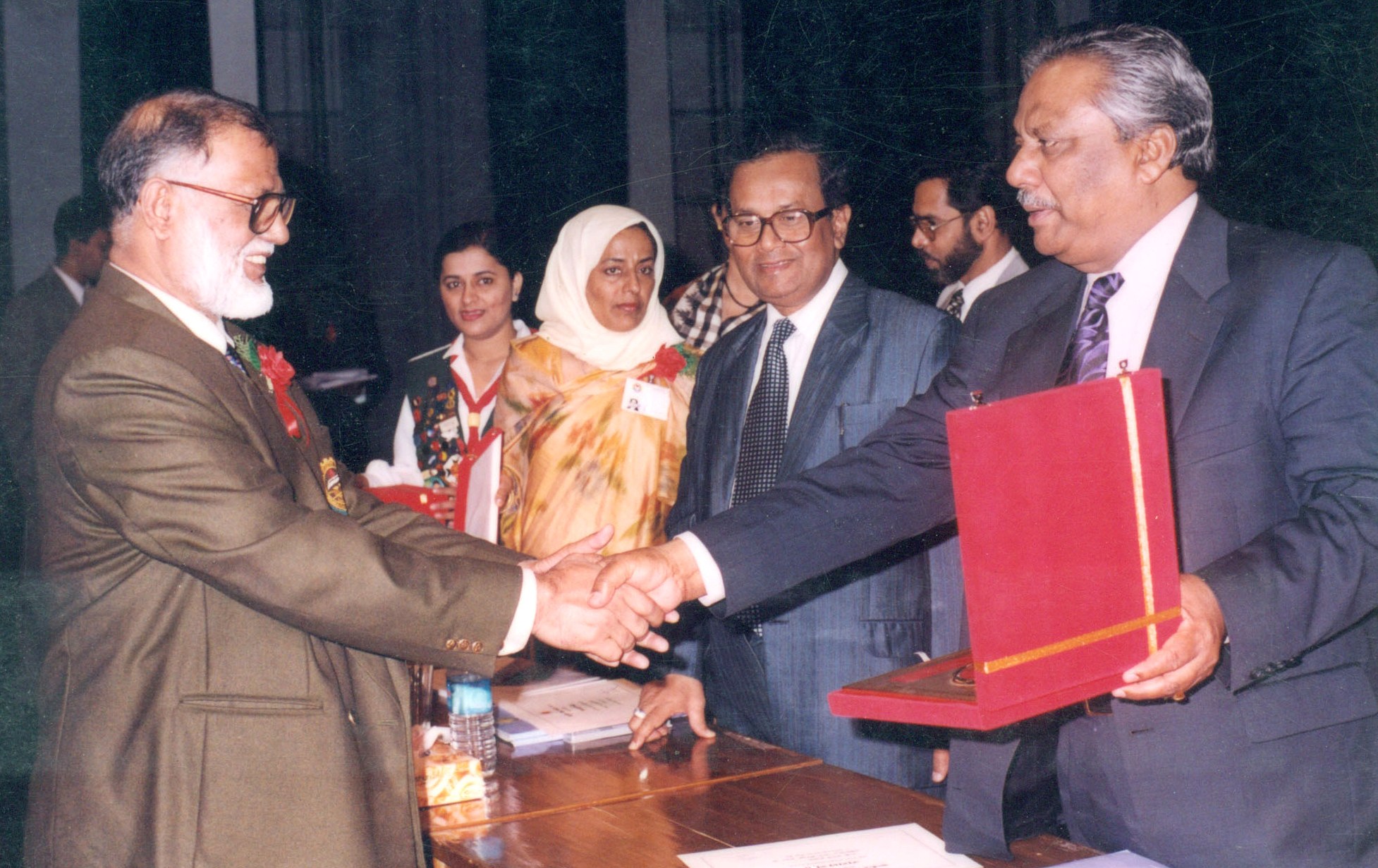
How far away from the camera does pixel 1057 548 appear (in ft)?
3.86

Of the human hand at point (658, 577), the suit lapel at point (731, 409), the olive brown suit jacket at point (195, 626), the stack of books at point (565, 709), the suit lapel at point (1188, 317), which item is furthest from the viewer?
the suit lapel at point (731, 409)

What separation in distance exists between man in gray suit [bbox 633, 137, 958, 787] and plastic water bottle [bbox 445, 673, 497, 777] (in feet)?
1.10

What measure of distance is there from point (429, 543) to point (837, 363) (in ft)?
3.34

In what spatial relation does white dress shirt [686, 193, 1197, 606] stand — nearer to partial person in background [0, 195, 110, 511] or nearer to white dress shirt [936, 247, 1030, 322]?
white dress shirt [936, 247, 1030, 322]

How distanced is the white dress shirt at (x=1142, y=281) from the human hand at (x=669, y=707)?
1.01 meters

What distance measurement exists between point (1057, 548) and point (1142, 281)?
717mm

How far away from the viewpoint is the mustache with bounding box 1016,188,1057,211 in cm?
180

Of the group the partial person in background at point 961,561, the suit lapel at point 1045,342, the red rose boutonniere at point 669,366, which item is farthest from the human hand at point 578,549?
the red rose boutonniere at point 669,366

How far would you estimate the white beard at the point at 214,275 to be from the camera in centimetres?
194

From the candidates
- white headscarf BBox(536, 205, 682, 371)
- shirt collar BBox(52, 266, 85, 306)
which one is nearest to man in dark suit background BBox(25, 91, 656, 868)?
white headscarf BBox(536, 205, 682, 371)

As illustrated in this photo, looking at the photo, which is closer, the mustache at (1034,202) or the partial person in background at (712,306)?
the mustache at (1034,202)

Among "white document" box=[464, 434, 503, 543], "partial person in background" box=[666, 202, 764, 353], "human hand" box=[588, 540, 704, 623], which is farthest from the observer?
"partial person in background" box=[666, 202, 764, 353]

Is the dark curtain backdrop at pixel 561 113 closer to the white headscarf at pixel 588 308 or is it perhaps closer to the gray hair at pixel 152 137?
the white headscarf at pixel 588 308

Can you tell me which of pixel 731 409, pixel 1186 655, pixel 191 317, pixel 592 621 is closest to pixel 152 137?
pixel 191 317
